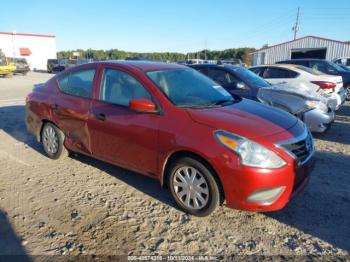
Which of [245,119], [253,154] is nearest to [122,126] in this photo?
[245,119]

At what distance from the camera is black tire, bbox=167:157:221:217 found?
3186 mm

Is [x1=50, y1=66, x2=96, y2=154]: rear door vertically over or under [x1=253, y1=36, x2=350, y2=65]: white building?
under

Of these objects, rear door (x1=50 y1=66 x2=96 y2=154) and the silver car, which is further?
the silver car

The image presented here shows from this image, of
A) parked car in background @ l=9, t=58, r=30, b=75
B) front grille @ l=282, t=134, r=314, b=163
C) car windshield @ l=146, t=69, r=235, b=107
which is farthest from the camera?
parked car in background @ l=9, t=58, r=30, b=75

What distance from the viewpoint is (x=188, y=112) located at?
11.2 ft

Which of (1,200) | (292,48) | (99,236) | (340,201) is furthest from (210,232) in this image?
(292,48)

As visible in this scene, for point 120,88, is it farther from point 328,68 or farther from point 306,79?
point 328,68

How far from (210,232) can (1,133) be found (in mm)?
5771

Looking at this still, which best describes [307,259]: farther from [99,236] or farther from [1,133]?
[1,133]

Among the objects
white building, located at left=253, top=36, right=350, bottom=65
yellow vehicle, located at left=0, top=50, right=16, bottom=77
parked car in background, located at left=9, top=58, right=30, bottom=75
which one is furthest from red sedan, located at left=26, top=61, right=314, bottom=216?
white building, located at left=253, top=36, right=350, bottom=65

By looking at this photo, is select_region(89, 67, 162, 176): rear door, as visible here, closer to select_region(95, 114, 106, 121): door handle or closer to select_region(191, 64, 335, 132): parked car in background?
select_region(95, 114, 106, 121): door handle

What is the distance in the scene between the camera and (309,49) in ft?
107

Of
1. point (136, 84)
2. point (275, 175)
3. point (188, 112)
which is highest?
point (136, 84)

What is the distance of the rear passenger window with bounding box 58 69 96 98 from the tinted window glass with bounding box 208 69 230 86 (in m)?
3.44
